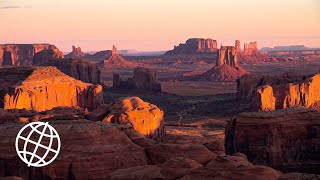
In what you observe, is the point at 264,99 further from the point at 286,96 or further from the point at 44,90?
the point at 44,90

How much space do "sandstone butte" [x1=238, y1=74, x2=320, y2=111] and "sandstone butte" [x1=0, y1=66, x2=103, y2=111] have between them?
89.3 feet

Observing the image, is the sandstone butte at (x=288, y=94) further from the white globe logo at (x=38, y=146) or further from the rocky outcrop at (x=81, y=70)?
the rocky outcrop at (x=81, y=70)

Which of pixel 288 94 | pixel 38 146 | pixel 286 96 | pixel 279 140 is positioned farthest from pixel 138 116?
pixel 288 94

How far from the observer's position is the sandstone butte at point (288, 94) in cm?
8844

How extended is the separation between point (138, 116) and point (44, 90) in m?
32.9

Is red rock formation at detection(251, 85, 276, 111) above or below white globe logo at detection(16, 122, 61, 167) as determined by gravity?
below

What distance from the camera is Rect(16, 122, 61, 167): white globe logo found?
4066 cm

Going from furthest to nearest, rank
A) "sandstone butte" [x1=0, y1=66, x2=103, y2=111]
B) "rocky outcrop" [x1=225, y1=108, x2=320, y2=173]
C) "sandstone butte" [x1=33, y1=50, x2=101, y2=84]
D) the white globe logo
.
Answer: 1. "sandstone butte" [x1=33, y1=50, x2=101, y2=84]
2. "sandstone butte" [x1=0, y1=66, x2=103, y2=111]
3. "rocky outcrop" [x1=225, y1=108, x2=320, y2=173]
4. the white globe logo

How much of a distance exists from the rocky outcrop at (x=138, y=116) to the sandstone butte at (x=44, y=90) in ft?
73.0

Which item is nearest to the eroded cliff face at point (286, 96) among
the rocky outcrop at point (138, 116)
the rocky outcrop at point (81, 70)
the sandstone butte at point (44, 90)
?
the rocky outcrop at point (138, 116)

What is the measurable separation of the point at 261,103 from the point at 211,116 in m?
18.1

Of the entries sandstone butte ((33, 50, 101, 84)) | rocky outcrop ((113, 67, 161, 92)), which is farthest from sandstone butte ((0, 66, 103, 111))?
rocky outcrop ((113, 67, 161, 92))

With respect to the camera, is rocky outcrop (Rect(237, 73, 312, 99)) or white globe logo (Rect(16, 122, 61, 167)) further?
rocky outcrop (Rect(237, 73, 312, 99))

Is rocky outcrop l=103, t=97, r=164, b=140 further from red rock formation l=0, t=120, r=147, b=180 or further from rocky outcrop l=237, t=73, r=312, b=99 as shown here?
rocky outcrop l=237, t=73, r=312, b=99
